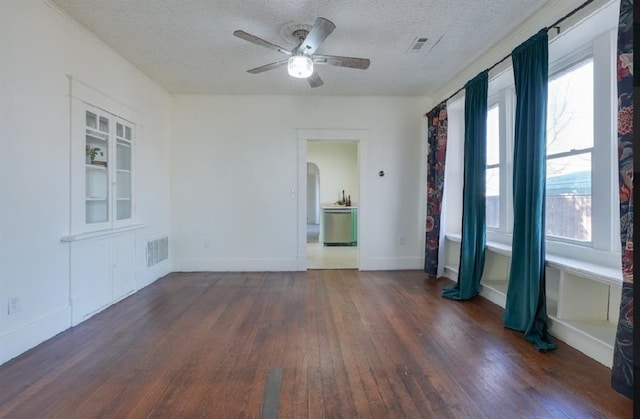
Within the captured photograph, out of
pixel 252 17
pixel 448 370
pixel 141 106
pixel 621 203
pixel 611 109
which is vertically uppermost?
pixel 252 17

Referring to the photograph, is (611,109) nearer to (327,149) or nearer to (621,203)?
(621,203)

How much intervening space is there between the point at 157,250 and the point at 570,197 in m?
4.72

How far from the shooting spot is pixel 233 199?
4945 millimetres

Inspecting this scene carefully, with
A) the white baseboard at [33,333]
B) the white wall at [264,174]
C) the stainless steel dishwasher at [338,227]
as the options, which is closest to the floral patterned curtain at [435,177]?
the white wall at [264,174]

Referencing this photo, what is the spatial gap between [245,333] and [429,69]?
3.57 m

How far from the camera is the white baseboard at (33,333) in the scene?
2.20 meters

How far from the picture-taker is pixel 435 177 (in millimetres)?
4504

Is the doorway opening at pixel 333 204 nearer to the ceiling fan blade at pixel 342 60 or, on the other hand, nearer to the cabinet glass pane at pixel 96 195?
the ceiling fan blade at pixel 342 60

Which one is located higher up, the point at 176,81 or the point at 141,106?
the point at 176,81

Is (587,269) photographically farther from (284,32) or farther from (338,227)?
(338,227)

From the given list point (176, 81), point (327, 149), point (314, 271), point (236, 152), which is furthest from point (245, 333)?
point (327, 149)

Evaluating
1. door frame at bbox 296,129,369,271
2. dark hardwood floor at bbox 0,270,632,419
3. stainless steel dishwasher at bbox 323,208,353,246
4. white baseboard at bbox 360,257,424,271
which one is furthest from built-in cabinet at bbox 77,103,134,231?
stainless steel dishwasher at bbox 323,208,353,246

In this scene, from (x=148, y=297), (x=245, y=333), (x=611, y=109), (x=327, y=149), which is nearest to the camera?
(x=611, y=109)

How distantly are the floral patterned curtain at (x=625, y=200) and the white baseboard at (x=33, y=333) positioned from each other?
3724 millimetres
